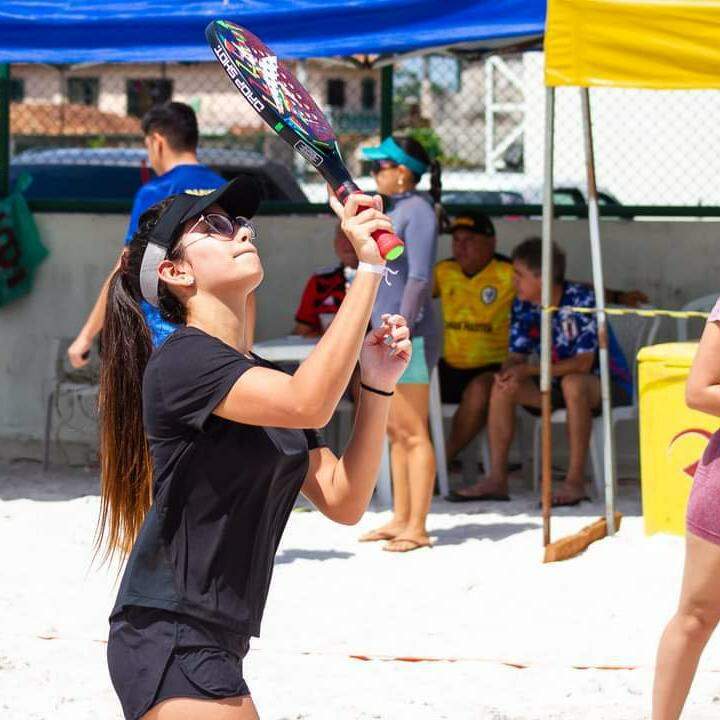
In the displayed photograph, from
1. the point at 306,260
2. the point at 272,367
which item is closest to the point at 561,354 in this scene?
the point at 306,260

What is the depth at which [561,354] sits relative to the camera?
7.57 metres

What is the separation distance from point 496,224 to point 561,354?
4.37 feet

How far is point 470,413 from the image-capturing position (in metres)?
7.91

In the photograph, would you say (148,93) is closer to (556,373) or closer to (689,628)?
(556,373)

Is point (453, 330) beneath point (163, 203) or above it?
beneath

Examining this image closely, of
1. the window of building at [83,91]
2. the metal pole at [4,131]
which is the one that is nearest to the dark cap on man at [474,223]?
the metal pole at [4,131]

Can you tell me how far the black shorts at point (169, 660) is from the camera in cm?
250

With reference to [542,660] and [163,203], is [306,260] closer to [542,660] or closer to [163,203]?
[542,660]

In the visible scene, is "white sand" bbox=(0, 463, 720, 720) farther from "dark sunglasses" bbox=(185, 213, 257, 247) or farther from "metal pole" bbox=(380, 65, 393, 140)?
"metal pole" bbox=(380, 65, 393, 140)

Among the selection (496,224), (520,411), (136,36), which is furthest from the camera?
(496,224)

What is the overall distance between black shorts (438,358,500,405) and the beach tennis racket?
5300 mm

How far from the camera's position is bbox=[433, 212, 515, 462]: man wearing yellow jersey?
7895mm

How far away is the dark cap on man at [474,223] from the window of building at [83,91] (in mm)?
16618

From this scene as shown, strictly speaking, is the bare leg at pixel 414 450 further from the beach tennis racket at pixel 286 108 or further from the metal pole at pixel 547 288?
the beach tennis racket at pixel 286 108
